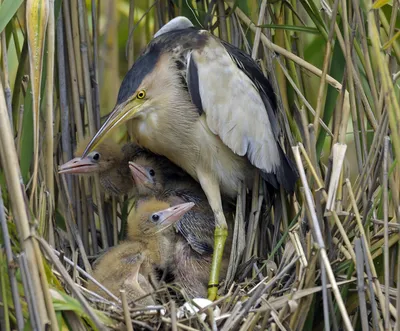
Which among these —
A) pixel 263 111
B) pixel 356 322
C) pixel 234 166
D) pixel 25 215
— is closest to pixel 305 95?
pixel 263 111

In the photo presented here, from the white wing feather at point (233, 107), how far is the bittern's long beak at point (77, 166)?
1.46 feet

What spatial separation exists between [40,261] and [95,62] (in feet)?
4.14

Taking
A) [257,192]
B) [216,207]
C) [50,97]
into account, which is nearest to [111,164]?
[216,207]

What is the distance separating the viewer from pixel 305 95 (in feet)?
9.43

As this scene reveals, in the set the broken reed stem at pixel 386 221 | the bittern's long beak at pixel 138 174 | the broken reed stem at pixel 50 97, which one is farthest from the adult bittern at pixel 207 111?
the broken reed stem at pixel 386 221

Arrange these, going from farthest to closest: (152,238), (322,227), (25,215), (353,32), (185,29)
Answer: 1. (185,29)
2. (152,238)
3. (353,32)
4. (322,227)
5. (25,215)

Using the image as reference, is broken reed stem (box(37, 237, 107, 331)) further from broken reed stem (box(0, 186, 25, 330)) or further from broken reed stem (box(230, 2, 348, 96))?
broken reed stem (box(230, 2, 348, 96))

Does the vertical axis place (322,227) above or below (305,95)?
below

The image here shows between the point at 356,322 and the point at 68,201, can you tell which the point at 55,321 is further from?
the point at 68,201

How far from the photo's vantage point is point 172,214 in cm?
270

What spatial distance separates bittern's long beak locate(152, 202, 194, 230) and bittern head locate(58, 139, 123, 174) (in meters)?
0.32

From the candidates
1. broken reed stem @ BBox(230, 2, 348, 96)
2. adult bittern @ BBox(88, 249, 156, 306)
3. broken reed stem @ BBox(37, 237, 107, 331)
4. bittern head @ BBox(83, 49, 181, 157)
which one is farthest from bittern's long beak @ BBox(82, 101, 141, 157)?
broken reed stem @ BBox(37, 237, 107, 331)

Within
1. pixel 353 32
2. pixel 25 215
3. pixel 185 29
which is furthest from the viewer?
pixel 185 29

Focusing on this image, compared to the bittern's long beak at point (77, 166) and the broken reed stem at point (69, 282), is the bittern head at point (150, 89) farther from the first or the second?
the broken reed stem at point (69, 282)
